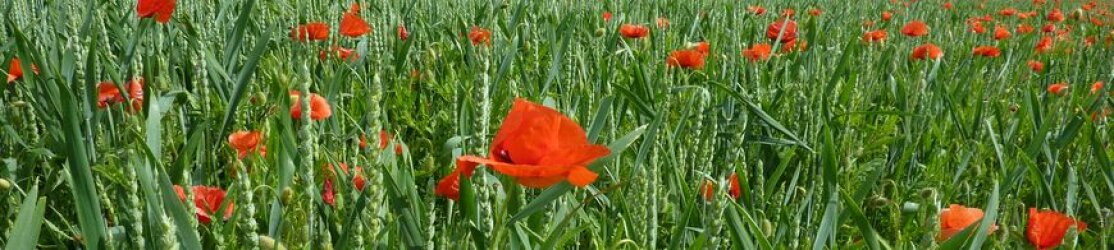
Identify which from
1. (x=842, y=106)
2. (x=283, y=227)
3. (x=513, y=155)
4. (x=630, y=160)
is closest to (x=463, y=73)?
(x=630, y=160)

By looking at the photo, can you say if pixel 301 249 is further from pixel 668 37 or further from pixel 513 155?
pixel 668 37

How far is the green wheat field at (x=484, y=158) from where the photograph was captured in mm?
668

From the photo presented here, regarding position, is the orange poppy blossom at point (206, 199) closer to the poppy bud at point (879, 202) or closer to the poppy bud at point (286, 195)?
the poppy bud at point (286, 195)

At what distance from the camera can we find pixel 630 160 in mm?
1278

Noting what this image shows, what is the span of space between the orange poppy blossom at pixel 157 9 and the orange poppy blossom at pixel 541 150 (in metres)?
0.76

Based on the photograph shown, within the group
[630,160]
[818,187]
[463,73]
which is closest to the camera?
[818,187]

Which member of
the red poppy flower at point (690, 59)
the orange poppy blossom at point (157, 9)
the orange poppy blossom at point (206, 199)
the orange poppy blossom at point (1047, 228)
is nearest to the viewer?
the orange poppy blossom at point (206, 199)

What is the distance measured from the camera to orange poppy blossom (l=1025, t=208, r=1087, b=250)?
3.14 ft

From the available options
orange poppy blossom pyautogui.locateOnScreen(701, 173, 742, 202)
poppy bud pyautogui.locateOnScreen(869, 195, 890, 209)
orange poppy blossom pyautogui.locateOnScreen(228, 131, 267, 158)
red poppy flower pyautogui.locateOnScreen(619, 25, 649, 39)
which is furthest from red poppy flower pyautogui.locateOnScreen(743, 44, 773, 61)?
orange poppy blossom pyautogui.locateOnScreen(228, 131, 267, 158)

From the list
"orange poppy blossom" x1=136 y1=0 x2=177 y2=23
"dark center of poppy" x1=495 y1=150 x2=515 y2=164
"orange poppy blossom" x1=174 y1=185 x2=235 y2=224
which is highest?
"orange poppy blossom" x1=136 y1=0 x2=177 y2=23

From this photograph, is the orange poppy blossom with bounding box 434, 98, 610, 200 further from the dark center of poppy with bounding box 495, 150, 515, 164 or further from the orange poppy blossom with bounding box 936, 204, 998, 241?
the orange poppy blossom with bounding box 936, 204, 998, 241

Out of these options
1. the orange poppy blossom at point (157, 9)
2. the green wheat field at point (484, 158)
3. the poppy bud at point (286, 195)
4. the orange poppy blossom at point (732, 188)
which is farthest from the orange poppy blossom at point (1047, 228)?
the orange poppy blossom at point (157, 9)

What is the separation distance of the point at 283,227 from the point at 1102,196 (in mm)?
1355

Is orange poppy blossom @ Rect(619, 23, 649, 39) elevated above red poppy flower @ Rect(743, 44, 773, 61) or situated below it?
below
